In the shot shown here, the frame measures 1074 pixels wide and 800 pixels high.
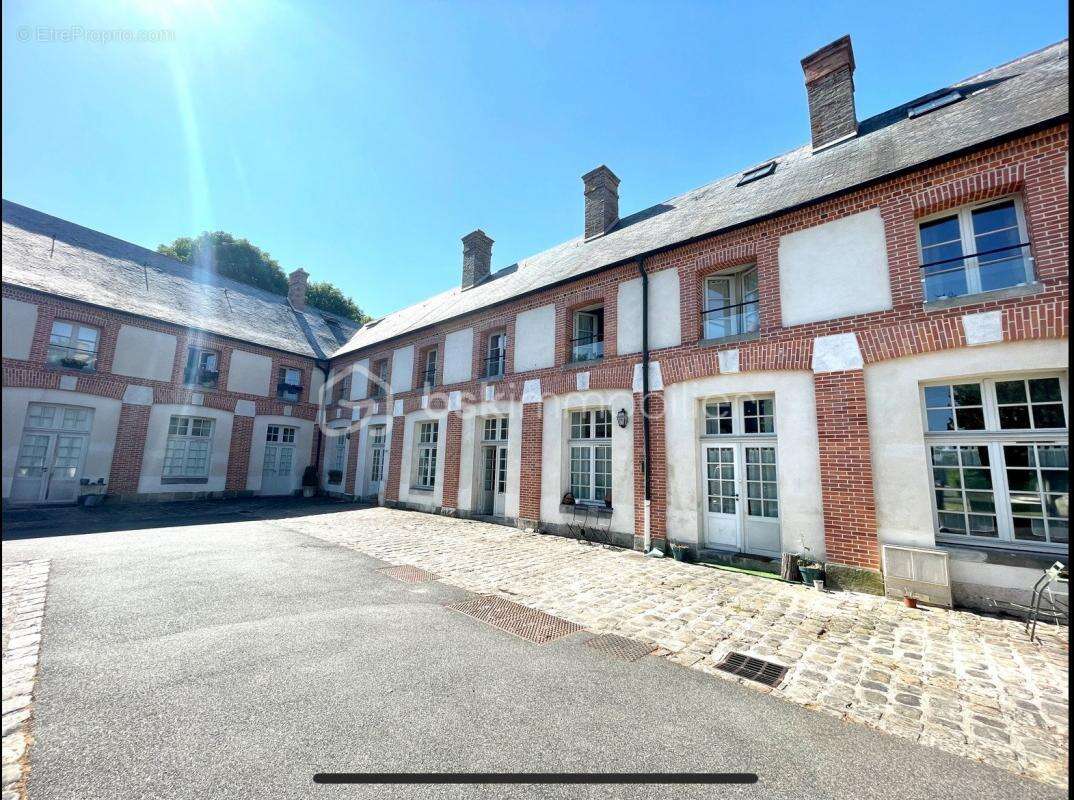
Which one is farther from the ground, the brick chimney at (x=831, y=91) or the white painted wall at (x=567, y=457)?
the brick chimney at (x=831, y=91)

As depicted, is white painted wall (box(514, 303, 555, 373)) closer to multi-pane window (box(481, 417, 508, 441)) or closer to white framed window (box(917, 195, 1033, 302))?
multi-pane window (box(481, 417, 508, 441))

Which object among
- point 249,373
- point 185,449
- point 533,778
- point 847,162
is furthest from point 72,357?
point 847,162

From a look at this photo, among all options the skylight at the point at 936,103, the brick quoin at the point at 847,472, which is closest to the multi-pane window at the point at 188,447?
the brick quoin at the point at 847,472

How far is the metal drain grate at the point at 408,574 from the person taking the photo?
676cm

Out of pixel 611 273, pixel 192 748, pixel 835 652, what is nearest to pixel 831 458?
pixel 835 652

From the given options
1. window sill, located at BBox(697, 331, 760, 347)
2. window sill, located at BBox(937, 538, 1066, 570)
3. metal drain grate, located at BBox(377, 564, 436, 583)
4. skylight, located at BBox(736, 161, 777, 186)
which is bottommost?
metal drain grate, located at BBox(377, 564, 436, 583)

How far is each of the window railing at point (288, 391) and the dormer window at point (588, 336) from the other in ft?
38.1

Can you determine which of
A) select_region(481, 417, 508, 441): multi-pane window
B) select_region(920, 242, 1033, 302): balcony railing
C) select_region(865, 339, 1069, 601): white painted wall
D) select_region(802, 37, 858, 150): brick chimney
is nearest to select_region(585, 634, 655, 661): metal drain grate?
select_region(865, 339, 1069, 601): white painted wall

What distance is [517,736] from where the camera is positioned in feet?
11.4

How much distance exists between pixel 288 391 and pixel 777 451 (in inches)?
624

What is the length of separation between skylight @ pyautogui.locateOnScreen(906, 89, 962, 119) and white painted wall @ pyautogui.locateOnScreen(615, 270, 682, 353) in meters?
4.70

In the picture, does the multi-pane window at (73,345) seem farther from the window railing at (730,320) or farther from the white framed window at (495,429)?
the window railing at (730,320)

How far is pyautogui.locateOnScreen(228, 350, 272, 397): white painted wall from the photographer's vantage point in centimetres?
1639

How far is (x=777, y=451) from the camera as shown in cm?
762
